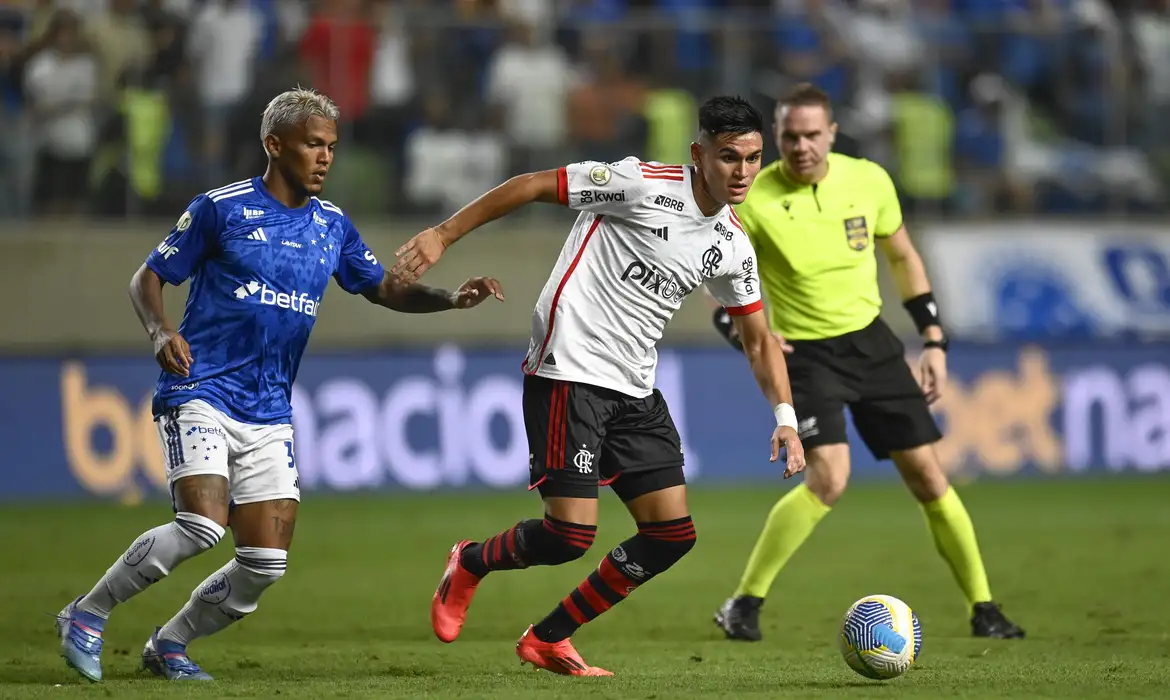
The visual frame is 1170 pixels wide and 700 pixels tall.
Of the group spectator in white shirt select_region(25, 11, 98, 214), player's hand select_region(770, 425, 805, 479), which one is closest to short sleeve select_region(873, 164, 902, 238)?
player's hand select_region(770, 425, 805, 479)

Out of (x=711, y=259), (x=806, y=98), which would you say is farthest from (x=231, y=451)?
(x=806, y=98)

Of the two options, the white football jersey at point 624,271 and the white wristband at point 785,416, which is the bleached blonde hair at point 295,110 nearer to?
the white football jersey at point 624,271

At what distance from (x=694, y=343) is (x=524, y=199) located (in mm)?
11144

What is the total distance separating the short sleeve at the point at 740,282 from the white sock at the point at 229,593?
6.81ft

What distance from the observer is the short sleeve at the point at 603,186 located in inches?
262

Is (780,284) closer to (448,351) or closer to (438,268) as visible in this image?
(448,351)

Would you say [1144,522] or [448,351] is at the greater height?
[448,351]

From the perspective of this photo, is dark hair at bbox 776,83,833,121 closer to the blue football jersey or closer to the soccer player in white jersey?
the soccer player in white jersey

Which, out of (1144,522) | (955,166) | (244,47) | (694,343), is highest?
(244,47)

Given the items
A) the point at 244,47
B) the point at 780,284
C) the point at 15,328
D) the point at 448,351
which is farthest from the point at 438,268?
the point at 780,284

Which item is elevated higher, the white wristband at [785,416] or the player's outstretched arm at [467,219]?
the player's outstretched arm at [467,219]

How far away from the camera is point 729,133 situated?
21.6 feet

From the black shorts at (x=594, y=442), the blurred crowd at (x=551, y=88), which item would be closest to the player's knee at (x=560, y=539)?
the black shorts at (x=594, y=442)

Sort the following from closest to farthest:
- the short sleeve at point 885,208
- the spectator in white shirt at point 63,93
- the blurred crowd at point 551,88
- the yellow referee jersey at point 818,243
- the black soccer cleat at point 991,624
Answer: the black soccer cleat at point 991,624
the yellow referee jersey at point 818,243
the short sleeve at point 885,208
the spectator in white shirt at point 63,93
the blurred crowd at point 551,88
